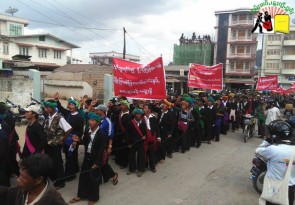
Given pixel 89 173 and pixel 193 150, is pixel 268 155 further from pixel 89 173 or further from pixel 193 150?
pixel 193 150

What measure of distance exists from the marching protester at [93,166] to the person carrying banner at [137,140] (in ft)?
5.05

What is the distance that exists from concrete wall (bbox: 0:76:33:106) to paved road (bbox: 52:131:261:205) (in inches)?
283

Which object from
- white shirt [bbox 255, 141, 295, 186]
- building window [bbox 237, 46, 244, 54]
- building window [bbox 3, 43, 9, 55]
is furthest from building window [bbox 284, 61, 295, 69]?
white shirt [bbox 255, 141, 295, 186]

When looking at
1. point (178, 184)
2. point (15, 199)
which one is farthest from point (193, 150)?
point (15, 199)

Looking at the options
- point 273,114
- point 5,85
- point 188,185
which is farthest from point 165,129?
point 5,85

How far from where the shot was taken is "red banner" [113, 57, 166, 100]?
23.0 feet

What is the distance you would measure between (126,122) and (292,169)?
166 inches

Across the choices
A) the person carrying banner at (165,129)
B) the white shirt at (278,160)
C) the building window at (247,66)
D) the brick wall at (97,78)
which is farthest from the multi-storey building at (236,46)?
the white shirt at (278,160)

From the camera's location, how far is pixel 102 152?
525 centimetres

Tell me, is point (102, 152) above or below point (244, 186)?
above

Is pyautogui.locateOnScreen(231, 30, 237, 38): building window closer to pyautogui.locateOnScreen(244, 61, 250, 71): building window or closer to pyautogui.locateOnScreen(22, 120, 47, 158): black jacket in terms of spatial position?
pyautogui.locateOnScreen(244, 61, 250, 71): building window

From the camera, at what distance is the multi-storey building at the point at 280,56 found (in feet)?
188

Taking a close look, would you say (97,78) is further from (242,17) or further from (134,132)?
(242,17)

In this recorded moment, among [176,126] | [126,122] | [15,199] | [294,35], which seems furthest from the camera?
[294,35]
